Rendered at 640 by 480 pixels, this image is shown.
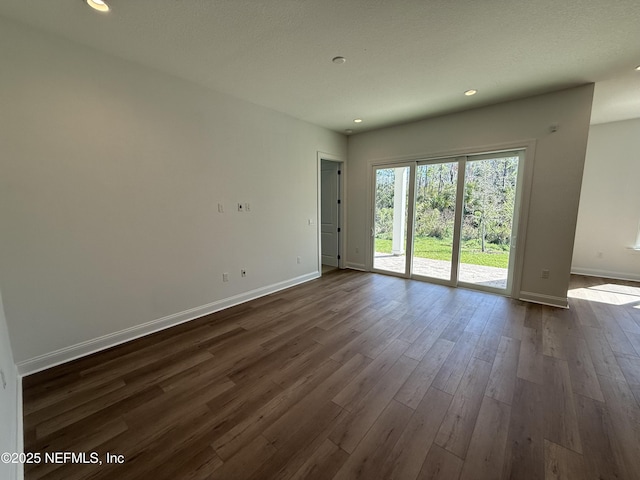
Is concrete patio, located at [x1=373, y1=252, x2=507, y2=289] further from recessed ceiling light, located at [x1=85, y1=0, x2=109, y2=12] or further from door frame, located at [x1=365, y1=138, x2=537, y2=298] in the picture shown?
recessed ceiling light, located at [x1=85, y1=0, x2=109, y2=12]

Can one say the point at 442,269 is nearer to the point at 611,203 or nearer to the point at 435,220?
the point at 435,220

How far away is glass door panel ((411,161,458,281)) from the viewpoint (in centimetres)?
434

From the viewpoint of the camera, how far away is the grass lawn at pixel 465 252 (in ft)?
13.2

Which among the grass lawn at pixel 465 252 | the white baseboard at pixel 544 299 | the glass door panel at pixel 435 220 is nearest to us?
the white baseboard at pixel 544 299

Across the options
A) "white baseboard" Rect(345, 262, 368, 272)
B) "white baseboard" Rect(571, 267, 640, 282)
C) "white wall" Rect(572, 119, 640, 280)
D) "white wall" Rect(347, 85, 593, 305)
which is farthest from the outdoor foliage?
"white baseboard" Rect(571, 267, 640, 282)

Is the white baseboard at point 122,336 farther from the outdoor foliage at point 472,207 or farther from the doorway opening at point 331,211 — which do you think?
the outdoor foliage at point 472,207

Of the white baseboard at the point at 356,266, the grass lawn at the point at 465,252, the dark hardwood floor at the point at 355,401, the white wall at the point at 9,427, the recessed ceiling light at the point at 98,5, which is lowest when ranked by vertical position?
the dark hardwood floor at the point at 355,401

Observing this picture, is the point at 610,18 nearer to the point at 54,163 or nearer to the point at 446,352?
the point at 446,352

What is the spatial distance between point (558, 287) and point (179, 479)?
465 centimetres

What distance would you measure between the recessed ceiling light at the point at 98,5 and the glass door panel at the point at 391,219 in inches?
168

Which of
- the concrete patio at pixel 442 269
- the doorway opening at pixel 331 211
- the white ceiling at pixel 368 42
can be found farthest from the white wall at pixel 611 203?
the doorway opening at pixel 331 211

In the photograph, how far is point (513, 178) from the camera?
3.80 m

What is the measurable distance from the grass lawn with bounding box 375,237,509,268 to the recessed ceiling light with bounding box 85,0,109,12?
4801 mm

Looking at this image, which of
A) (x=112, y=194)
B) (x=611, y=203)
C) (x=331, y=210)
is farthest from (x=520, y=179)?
(x=112, y=194)
